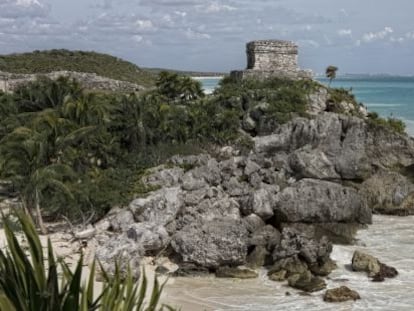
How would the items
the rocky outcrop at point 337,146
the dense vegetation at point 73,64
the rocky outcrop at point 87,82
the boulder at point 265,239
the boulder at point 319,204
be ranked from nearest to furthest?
the boulder at point 265,239, the boulder at point 319,204, the rocky outcrop at point 337,146, the rocky outcrop at point 87,82, the dense vegetation at point 73,64

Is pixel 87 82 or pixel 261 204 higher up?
pixel 87 82

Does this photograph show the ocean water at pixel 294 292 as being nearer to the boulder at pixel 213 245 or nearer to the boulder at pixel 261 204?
the boulder at pixel 213 245

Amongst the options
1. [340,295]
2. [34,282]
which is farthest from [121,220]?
[34,282]

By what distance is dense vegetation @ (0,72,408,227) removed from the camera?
16547 millimetres

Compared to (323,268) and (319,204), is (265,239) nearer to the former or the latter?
(323,268)

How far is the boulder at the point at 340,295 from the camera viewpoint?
12321 millimetres

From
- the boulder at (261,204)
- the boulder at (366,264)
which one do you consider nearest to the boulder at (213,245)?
the boulder at (261,204)

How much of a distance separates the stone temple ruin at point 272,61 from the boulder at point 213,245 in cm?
1563

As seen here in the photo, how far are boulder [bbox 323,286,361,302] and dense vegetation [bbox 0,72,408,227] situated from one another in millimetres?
7442

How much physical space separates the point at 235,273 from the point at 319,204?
16.6 ft

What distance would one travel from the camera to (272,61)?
30.3 metres

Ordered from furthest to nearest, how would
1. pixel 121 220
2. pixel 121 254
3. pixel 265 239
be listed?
pixel 121 220 < pixel 265 239 < pixel 121 254

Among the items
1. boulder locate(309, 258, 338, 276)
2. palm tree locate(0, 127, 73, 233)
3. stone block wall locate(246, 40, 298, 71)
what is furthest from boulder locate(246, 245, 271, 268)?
stone block wall locate(246, 40, 298, 71)

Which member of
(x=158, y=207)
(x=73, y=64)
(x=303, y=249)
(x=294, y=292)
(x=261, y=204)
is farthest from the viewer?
(x=73, y=64)
